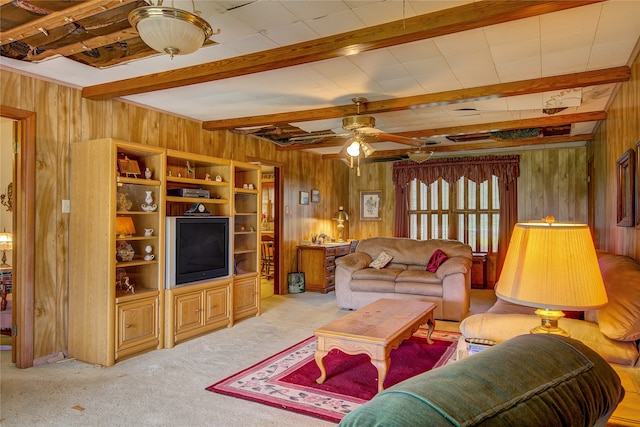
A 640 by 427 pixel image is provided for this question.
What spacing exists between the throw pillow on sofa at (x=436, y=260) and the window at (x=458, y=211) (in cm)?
248

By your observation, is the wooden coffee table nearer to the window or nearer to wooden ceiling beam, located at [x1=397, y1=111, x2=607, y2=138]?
wooden ceiling beam, located at [x1=397, y1=111, x2=607, y2=138]

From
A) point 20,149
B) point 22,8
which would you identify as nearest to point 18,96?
point 20,149

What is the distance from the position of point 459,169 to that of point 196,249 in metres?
5.42

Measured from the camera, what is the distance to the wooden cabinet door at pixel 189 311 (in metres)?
4.19

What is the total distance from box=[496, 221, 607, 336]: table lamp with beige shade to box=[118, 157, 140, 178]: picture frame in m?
3.54

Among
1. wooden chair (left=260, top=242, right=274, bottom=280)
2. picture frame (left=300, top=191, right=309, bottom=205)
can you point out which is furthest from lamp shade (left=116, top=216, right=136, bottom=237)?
wooden chair (left=260, top=242, right=274, bottom=280)

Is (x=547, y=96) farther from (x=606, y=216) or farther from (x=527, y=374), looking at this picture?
(x=527, y=374)

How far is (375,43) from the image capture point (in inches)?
104

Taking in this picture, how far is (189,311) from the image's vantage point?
431 cm

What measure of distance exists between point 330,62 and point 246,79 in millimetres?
860

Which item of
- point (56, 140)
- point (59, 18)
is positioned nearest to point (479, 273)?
point (56, 140)

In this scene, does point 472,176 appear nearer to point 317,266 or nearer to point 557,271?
point 317,266

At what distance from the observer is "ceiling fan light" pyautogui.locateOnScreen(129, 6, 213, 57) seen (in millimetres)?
1854

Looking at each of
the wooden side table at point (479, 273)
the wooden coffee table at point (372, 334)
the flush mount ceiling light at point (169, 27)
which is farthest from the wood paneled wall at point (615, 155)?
the flush mount ceiling light at point (169, 27)
